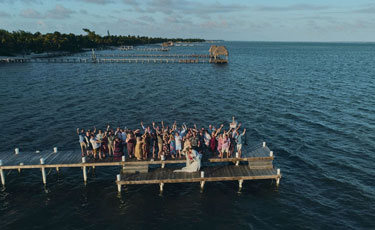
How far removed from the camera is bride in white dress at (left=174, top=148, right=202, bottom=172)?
1956cm

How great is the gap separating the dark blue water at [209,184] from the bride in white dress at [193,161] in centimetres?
181

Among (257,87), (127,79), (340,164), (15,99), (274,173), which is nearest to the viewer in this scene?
(274,173)

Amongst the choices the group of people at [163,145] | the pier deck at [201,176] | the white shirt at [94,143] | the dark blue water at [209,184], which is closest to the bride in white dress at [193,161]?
the group of people at [163,145]

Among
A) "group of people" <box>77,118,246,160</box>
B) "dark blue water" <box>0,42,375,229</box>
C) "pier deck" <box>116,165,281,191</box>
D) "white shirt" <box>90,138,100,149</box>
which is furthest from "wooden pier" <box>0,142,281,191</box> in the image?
"dark blue water" <box>0,42,375,229</box>

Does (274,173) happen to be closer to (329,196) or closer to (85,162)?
(329,196)

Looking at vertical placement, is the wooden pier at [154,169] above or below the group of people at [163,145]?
below

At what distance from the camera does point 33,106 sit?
1706 inches

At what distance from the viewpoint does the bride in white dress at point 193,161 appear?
64.2ft

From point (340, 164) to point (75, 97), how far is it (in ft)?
149

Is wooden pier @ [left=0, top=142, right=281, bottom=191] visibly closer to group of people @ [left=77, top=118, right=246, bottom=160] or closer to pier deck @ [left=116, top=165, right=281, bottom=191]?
pier deck @ [left=116, top=165, right=281, bottom=191]

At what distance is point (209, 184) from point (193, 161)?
288 cm

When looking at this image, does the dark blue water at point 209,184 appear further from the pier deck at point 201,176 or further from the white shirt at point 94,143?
the white shirt at point 94,143

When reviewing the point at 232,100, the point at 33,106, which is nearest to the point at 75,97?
the point at 33,106

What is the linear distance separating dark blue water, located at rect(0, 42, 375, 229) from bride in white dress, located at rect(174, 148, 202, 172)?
5.94 feet
